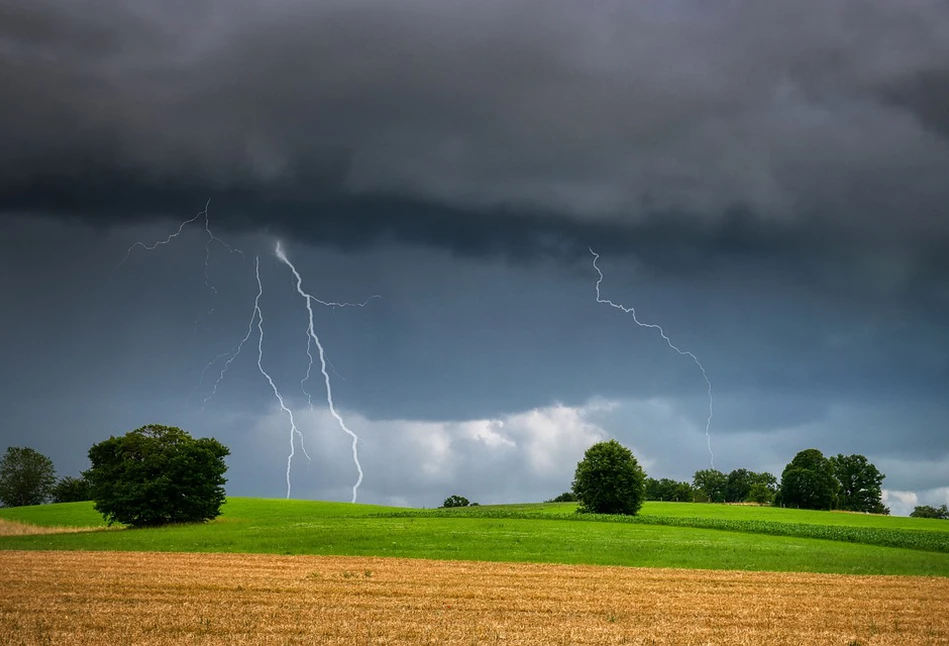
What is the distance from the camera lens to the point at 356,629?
659 inches

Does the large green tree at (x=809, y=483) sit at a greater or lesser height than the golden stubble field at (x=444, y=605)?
greater

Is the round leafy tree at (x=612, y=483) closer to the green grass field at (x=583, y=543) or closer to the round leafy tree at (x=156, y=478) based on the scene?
the green grass field at (x=583, y=543)

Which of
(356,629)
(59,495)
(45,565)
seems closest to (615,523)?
(45,565)

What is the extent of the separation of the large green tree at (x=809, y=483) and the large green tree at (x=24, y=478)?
11861cm

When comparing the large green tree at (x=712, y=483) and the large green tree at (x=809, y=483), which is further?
the large green tree at (x=712, y=483)

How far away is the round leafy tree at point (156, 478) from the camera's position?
5846 cm

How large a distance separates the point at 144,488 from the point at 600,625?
49.1 metres

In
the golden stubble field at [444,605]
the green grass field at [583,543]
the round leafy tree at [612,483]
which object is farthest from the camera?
the round leafy tree at [612,483]

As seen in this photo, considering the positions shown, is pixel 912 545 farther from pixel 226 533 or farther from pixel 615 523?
pixel 226 533

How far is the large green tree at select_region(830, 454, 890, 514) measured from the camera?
132 meters

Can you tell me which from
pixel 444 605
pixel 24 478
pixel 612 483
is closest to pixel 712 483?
pixel 612 483

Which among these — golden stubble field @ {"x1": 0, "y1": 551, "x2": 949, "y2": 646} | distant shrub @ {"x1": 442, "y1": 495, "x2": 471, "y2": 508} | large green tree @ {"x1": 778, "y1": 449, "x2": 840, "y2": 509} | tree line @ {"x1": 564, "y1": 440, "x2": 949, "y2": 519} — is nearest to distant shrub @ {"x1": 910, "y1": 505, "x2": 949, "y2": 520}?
tree line @ {"x1": 564, "y1": 440, "x2": 949, "y2": 519}

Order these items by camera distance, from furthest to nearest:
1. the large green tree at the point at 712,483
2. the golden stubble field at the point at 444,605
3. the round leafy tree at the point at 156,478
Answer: the large green tree at the point at 712,483 → the round leafy tree at the point at 156,478 → the golden stubble field at the point at 444,605

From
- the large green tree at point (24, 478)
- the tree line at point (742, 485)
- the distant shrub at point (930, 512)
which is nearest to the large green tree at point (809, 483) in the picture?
the tree line at point (742, 485)
